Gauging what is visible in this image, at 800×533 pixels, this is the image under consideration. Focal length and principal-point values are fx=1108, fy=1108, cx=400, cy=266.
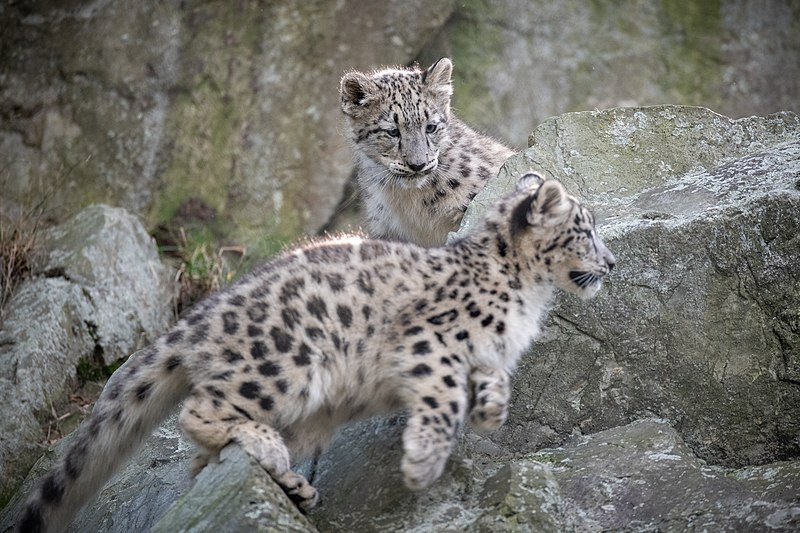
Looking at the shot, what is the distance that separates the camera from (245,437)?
5035mm

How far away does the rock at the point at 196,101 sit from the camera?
35.6 feet

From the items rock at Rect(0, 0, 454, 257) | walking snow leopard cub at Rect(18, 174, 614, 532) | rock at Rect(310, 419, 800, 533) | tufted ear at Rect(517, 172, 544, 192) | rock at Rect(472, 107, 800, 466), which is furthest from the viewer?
rock at Rect(0, 0, 454, 257)

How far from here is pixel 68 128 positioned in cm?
1084

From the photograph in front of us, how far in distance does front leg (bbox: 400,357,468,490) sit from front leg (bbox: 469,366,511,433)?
7cm

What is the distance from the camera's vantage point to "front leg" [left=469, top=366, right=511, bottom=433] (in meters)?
5.20

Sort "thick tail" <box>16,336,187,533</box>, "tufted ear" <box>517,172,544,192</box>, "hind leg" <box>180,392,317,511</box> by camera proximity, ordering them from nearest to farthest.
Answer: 1. "hind leg" <box>180,392,317,511</box>
2. "thick tail" <box>16,336,187,533</box>
3. "tufted ear" <box>517,172,544,192</box>

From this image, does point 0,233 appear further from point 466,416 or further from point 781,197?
point 781,197

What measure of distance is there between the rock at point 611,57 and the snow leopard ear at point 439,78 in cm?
330

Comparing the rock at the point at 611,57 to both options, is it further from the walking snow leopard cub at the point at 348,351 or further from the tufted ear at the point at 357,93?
the walking snow leopard cub at the point at 348,351

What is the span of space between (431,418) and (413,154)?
3266 mm

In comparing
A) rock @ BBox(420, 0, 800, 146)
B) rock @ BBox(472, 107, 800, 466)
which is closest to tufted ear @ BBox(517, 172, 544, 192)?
rock @ BBox(472, 107, 800, 466)

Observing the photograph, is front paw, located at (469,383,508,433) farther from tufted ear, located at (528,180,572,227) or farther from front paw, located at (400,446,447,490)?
tufted ear, located at (528,180,572,227)

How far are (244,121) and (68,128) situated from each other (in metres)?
1.72

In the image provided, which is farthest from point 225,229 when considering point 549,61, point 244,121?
point 549,61
